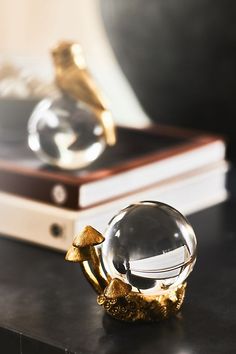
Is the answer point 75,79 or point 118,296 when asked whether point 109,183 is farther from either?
point 118,296

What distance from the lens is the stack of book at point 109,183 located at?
41.0 inches

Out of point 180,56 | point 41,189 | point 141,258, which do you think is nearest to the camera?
point 141,258

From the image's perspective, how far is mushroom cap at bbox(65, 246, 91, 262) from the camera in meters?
0.82

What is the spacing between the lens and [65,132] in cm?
110

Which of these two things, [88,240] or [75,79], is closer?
[88,240]

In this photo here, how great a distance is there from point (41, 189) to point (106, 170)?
9cm

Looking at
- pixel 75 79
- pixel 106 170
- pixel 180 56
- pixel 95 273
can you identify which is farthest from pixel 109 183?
pixel 180 56

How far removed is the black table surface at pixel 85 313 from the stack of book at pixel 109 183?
34mm

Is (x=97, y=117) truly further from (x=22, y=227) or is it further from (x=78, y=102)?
(x=22, y=227)

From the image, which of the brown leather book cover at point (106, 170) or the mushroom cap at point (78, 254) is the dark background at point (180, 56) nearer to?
the brown leather book cover at point (106, 170)

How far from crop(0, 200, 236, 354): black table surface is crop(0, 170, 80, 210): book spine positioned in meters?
0.06

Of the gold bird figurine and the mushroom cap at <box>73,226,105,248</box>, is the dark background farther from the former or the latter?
the mushroom cap at <box>73,226,105,248</box>

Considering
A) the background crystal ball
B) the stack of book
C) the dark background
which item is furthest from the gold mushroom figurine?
the dark background

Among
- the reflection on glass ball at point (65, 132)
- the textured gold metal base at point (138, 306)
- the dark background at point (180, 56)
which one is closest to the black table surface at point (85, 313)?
the textured gold metal base at point (138, 306)
